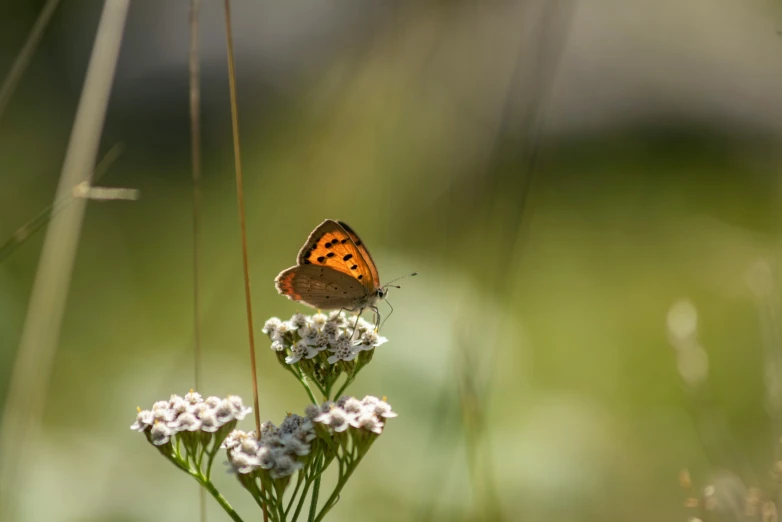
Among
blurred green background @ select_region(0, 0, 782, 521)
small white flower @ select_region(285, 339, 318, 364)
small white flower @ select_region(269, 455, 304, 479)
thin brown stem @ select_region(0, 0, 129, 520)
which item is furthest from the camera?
blurred green background @ select_region(0, 0, 782, 521)

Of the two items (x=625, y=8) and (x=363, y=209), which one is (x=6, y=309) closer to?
(x=363, y=209)

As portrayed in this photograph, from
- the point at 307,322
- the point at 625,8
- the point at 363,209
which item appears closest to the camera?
the point at 307,322

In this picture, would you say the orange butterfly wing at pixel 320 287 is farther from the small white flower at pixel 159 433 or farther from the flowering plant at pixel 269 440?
the small white flower at pixel 159 433

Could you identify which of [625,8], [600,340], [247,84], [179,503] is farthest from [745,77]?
[179,503]

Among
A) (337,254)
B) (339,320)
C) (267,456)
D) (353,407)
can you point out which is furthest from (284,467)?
(337,254)

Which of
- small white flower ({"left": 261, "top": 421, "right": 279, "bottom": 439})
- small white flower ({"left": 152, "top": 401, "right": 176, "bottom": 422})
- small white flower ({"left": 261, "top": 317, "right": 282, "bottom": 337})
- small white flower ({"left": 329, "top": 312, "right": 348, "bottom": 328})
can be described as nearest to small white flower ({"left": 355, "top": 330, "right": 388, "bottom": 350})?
small white flower ({"left": 329, "top": 312, "right": 348, "bottom": 328})

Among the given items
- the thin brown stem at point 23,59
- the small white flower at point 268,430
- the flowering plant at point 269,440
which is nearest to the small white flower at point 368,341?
the flowering plant at point 269,440

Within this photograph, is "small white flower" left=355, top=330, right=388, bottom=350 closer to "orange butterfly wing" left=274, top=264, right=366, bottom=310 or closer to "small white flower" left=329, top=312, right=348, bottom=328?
"small white flower" left=329, top=312, right=348, bottom=328
